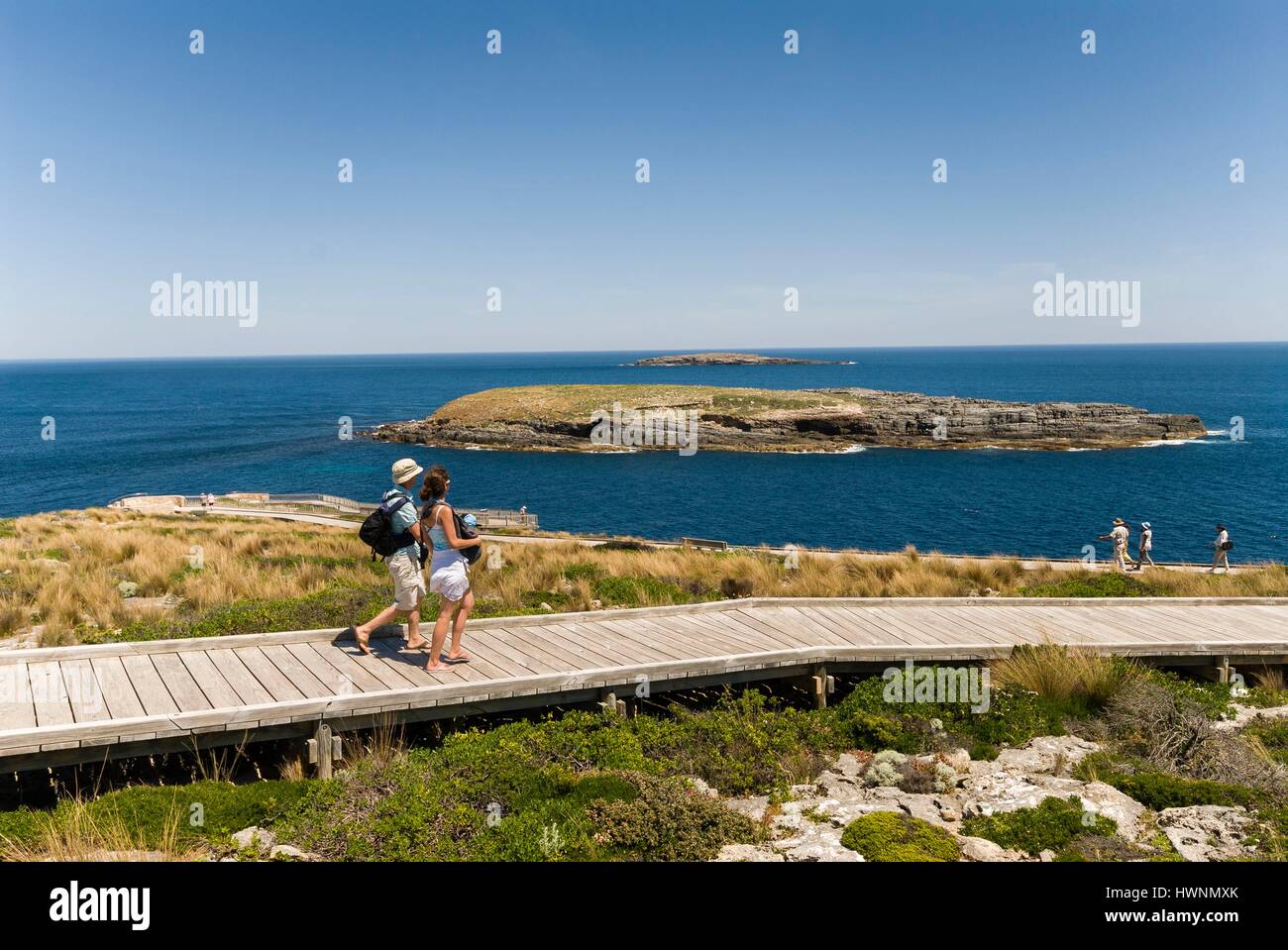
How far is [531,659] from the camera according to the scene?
905 centimetres

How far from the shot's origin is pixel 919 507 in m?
56.4

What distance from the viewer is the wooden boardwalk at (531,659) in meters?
7.09

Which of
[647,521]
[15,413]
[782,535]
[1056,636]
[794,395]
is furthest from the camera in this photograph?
[15,413]

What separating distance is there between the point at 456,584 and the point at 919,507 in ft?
172

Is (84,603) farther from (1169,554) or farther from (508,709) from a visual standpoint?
(1169,554)

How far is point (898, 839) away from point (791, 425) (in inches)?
3402

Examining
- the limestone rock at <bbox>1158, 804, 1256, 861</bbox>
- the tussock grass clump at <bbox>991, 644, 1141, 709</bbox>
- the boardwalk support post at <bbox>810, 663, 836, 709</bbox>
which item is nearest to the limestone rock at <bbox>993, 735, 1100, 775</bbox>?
the tussock grass clump at <bbox>991, 644, 1141, 709</bbox>

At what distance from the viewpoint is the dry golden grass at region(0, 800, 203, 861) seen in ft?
17.6

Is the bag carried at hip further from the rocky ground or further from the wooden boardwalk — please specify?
the rocky ground

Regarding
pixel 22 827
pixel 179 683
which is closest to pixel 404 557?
pixel 179 683

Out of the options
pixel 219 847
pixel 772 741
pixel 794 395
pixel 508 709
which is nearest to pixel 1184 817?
pixel 772 741

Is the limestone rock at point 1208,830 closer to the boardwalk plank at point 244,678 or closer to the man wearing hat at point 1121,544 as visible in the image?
the boardwalk plank at point 244,678

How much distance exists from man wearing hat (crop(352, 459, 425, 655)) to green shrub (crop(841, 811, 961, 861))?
4.96m

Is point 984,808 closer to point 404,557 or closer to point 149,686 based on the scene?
point 404,557
